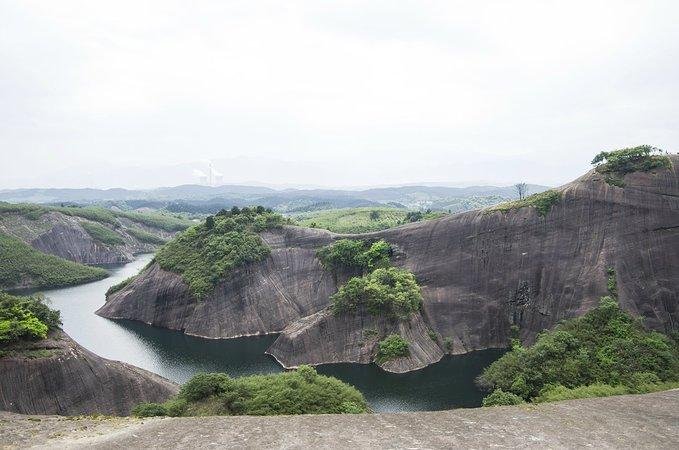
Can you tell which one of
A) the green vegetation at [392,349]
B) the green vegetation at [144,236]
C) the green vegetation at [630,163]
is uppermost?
the green vegetation at [630,163]

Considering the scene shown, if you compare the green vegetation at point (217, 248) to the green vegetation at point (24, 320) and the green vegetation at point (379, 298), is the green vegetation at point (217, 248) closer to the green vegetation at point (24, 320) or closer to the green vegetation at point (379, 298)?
the green vegetation at point (379, 298)

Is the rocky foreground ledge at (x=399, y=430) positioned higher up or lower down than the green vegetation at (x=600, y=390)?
higher up

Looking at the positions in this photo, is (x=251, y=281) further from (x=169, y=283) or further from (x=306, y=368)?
(x=306, y=368)

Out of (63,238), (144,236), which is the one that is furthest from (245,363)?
(144,236)

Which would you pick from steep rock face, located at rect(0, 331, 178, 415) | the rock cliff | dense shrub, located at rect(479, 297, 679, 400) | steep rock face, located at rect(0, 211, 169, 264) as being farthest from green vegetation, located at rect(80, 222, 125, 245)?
dense shrub, located at rect(479, 297, 679, 400)

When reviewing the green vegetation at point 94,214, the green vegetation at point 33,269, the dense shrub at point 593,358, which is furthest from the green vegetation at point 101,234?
the dense shrub at point 593,358

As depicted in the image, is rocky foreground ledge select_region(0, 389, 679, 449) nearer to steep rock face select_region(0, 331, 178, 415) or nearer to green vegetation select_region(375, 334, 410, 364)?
steep rock face select_region(0, 331, 178, 415)
